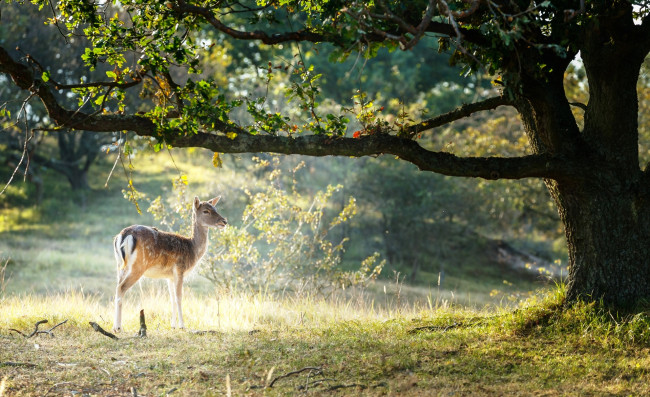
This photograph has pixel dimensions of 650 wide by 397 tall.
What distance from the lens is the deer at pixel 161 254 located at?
1015 centimetres

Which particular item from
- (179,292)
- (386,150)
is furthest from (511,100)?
(179,292)

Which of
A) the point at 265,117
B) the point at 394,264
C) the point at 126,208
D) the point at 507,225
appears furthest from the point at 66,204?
the point at 265,117

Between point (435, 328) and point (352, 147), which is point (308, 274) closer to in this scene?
point (435, 328)

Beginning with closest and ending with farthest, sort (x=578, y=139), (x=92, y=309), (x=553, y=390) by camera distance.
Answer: (x=553, y=390), (x=578, y=139), (x=92, y=309)

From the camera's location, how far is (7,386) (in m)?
7.07

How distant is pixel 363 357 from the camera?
8.03 m

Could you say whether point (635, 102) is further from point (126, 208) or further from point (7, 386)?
point (126, 208)

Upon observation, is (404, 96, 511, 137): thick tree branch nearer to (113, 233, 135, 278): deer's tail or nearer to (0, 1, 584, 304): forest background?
(113, 233, 135, 278): deer's tail

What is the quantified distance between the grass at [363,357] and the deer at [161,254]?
71 cm

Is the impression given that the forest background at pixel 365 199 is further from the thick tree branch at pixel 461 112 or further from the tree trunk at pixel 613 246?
the tree trunk at pixel 613 246

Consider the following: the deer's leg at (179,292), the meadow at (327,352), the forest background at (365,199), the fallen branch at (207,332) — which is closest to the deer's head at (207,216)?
the deer's leg at (179,292)

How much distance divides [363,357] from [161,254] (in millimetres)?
4013

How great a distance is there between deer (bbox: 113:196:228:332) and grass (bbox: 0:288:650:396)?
71 cm

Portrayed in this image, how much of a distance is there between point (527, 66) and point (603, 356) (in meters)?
3.61
